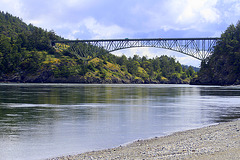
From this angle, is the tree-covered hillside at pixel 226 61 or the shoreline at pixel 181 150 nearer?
the shoreline at pixel 181 150

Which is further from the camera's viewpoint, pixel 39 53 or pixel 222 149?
pixel 39 53

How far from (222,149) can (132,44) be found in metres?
137

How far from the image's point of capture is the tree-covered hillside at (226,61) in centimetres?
13875

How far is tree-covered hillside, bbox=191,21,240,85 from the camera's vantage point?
13875 cm

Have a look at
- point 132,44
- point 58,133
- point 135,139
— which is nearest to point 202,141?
point 135,139

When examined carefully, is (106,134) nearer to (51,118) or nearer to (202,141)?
(202,141)

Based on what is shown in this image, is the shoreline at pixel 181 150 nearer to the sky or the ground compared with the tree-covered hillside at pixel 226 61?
nearer to the ground

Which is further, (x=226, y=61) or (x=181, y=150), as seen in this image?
(x=226, y=61)

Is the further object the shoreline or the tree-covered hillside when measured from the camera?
the tree-covered hillside

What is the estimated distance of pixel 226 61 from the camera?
14650cm

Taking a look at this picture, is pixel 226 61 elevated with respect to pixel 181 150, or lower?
elevated

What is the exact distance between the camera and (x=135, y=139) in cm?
1831

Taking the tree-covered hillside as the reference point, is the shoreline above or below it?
below

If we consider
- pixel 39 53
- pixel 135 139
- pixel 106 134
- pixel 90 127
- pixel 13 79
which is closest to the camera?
pixel 135 139
